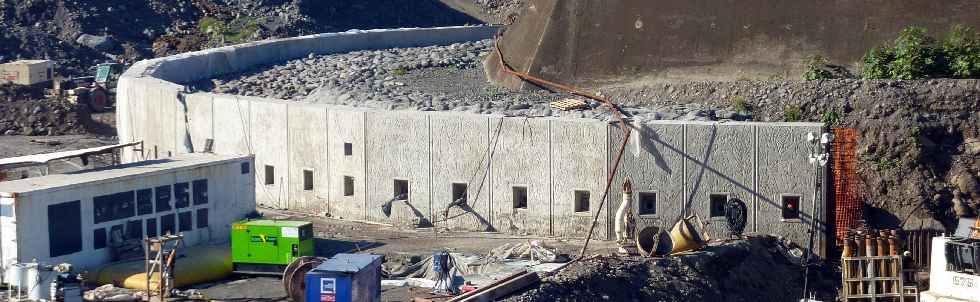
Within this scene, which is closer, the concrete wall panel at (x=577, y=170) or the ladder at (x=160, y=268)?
the ladder at (x=160, y=268)

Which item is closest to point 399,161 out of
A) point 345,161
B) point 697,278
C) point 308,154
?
point 345,161

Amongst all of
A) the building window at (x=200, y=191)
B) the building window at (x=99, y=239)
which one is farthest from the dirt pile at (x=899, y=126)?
the building window at (x=99, y=239)

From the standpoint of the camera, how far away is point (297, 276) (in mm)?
22344

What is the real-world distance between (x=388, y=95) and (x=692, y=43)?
20.4ft

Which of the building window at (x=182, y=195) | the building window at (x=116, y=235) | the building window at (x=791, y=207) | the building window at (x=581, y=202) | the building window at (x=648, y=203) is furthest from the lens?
the building window at (x=581, y=202)

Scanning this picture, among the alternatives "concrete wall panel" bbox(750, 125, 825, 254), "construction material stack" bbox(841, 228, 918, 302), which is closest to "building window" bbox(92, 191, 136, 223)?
"concrete wall panel" bbox(750, 125, 825, 254)

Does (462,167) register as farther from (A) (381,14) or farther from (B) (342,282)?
(A) (381,14)

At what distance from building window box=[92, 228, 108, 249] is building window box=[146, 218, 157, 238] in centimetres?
83

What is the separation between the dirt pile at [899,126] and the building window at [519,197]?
4571mm

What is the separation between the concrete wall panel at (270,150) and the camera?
1136 inches

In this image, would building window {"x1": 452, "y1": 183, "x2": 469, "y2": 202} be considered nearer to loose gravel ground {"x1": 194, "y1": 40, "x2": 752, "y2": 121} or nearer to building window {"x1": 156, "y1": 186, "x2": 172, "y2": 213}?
loose gravel ground {"x1": 194, "y1": 40, "x2": 752, "y2": 121}

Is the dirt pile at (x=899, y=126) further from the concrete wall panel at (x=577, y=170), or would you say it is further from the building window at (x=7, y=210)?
the building window at (x=7, y=210)

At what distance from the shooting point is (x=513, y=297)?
71.2 ft

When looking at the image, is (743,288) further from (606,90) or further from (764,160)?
(606,90)
